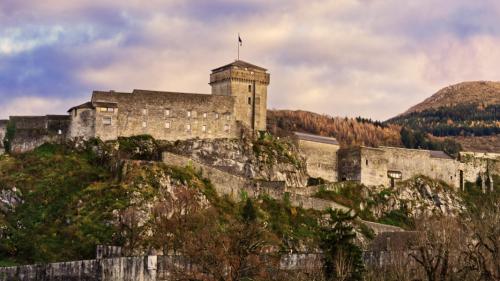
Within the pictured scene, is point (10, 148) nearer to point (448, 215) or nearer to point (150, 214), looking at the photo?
point (150, 214)

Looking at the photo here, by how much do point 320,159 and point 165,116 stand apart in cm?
2003

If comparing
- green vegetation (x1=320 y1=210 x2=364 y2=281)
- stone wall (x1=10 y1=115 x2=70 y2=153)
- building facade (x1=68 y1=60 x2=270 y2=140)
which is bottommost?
green vegetation (x1=320 y1=210 x2=364 y2=281)

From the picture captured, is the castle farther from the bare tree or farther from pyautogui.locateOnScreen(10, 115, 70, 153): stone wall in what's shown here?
the bare tree

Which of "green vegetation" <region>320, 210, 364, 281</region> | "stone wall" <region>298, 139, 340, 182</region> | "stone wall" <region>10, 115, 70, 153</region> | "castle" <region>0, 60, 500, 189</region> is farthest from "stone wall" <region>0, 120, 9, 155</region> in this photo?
"green vegetation" <region>320, 210, 364, 281</region>

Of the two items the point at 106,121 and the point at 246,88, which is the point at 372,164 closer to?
the point at 246,88

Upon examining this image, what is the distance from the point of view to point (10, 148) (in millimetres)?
99562

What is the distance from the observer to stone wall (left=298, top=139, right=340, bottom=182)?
112631 mm

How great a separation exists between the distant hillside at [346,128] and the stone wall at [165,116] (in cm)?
6449

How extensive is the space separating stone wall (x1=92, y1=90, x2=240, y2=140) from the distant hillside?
64.5 metres

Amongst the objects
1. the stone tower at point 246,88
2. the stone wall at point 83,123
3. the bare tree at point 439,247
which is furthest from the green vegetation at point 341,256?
the stone tower at point 246,88

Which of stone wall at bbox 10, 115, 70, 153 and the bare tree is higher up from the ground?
stone wall at bbox 10, 115, 70, 153

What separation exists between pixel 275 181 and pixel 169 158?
11.7 m

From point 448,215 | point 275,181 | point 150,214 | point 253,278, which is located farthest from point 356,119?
point 253,278

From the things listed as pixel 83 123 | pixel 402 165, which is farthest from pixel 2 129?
pixel 402 165
